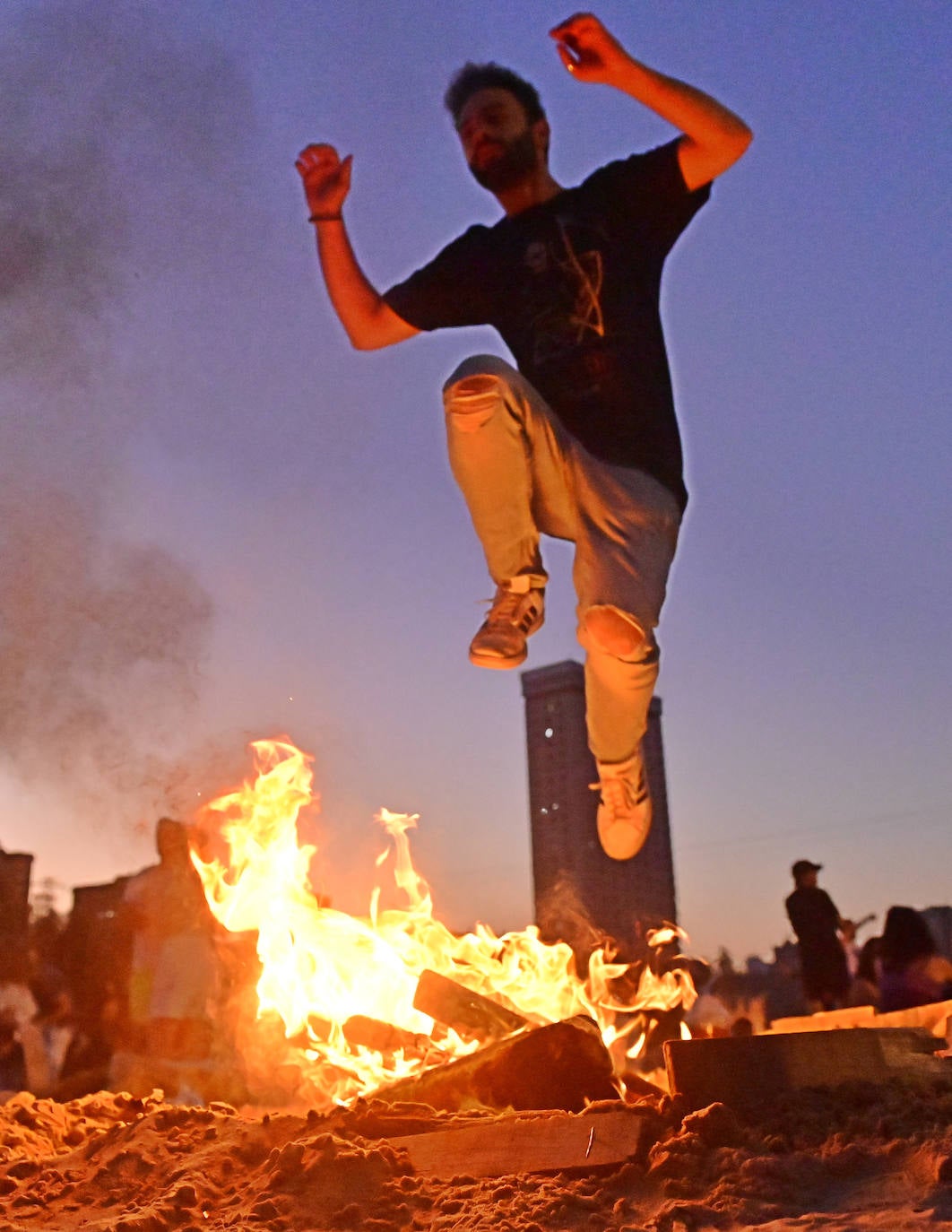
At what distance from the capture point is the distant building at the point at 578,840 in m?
7.66

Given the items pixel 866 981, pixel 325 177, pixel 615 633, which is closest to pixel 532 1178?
pixel 615 633

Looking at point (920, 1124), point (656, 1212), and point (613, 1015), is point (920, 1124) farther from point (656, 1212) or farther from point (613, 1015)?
point (613, 1015)

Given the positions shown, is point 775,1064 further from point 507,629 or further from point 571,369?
point 571,369

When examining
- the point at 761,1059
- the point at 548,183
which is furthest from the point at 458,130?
the point at 761,1059

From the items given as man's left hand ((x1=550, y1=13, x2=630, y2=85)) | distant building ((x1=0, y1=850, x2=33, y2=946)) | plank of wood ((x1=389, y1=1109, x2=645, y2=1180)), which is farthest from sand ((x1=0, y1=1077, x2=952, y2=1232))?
distant building ((x1=0, y1=850, x2=33, y2=946))

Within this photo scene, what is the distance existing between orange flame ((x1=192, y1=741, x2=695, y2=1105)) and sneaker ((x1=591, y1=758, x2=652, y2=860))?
1.31m

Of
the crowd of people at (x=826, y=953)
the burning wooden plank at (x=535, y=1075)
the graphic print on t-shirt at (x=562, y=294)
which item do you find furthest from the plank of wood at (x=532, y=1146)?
the crowd of people at (x=826, y=953)

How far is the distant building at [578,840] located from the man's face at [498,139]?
2.22 metres

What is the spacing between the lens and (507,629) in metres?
4.39

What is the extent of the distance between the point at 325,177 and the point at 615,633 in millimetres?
2247

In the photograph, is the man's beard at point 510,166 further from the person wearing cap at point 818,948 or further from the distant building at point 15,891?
the distant building at point 15,891

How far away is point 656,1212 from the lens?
3.00m

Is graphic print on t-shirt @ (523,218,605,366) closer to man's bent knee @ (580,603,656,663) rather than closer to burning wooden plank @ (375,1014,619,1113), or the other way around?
man's bent knee @ (580,603,656,663)

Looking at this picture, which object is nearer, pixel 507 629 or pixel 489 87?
pixel 507 629
